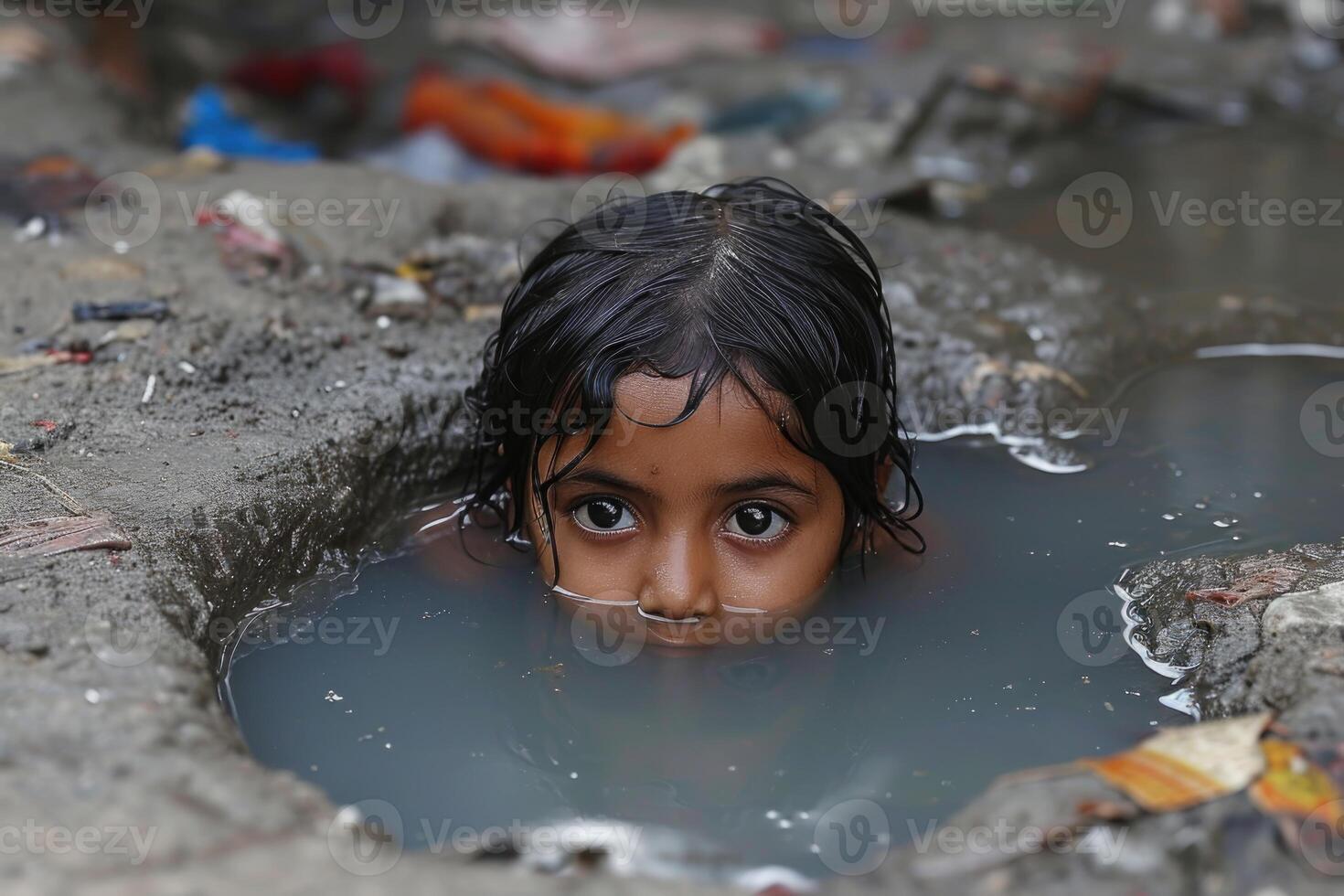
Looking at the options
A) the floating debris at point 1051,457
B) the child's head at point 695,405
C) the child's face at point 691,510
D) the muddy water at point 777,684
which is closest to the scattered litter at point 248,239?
the muddy water at point 777,684

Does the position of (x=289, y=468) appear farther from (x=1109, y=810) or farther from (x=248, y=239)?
(x=1109, y=810)

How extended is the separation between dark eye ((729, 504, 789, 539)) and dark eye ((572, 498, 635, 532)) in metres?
0.19

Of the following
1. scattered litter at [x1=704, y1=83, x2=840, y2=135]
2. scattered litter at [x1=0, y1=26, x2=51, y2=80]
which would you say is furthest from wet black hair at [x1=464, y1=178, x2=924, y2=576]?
scattered litter at [x1=0, y1=26, x2=51, y2=80]

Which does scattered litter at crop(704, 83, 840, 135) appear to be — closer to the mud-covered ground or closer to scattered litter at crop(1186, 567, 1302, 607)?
the mud-covered ground

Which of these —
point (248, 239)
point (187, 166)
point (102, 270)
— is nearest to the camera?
point (102, 270)

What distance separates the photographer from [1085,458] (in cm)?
309

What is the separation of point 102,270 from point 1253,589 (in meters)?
2.68

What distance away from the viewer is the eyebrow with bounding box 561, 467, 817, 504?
232cm

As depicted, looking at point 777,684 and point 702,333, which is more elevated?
point 702,333

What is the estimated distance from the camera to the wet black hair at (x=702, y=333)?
2316 mm

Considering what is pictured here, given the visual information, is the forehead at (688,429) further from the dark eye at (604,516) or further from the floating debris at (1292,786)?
the floating debris at (1292,786)

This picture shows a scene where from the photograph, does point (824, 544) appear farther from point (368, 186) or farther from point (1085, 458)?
point (368, 186)

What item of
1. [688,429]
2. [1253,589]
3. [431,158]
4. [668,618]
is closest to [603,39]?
[431,158]

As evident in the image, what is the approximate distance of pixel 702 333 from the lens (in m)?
2.31
